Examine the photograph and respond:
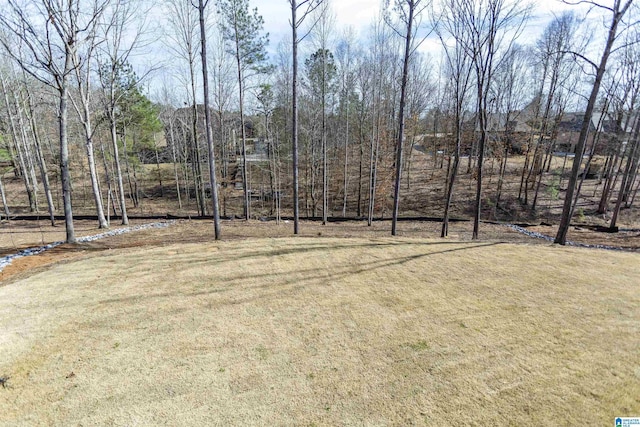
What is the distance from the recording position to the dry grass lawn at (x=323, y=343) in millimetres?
2885

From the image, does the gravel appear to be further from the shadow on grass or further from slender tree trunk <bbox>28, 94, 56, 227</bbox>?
the shadow on grass

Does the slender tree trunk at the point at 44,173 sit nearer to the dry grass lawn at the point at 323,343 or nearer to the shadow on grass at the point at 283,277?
the dry grass lawn at the point at 323,343

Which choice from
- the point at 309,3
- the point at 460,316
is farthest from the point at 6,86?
the point at 460,316

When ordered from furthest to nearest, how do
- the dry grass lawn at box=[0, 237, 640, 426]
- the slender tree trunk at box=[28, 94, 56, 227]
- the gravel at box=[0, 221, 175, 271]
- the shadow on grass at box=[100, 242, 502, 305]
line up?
the slender tree trunk at box=[28, 94, 56, 227] → the gravel at box=[0, 221, 175, 271] → the shadow on grass at box=[100, 242, 502, 305] → the dry grass lawn at box=[0, 237, 640, 426]

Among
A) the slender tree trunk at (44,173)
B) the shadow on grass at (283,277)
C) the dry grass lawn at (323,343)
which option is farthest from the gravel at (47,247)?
the shadow on grass at (283,277)

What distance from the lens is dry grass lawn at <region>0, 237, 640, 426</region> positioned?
2885mm

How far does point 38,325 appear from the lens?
13.9 feet

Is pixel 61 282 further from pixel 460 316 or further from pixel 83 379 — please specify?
pixel 460 316

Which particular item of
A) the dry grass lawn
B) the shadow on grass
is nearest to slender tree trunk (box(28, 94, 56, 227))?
the dry grass lawn

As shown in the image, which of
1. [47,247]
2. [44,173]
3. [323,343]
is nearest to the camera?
[323,343]

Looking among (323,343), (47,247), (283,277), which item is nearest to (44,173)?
(47,247)

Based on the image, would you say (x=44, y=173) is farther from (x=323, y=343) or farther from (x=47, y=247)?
(x=323, y=343)

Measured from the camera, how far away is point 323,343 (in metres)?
3.95

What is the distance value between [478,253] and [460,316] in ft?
11.1
